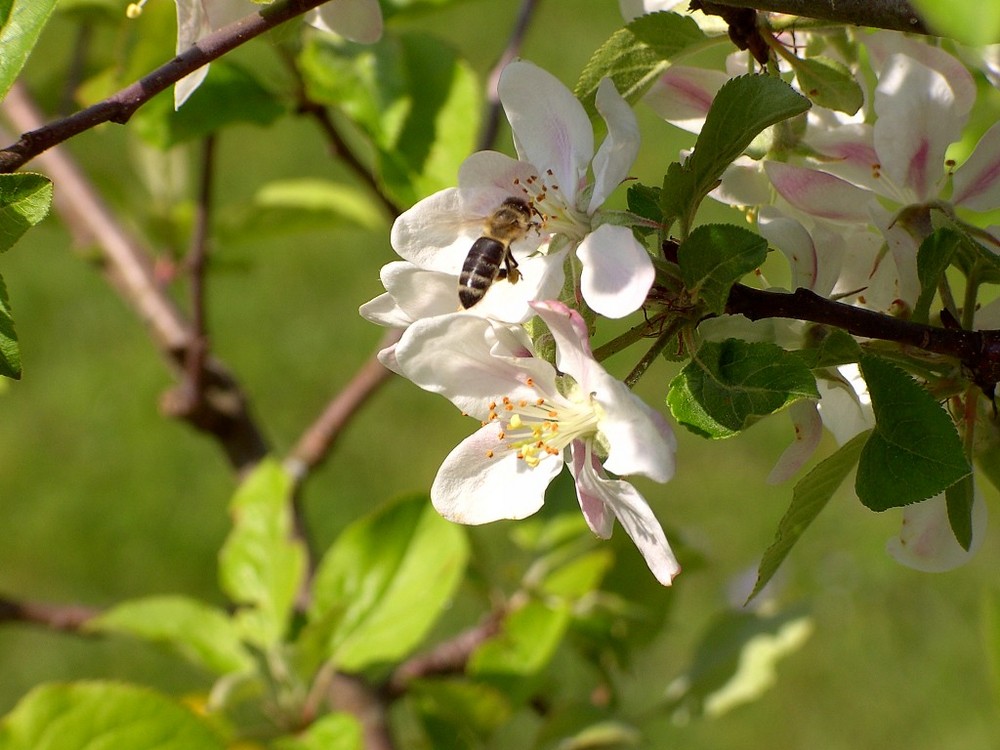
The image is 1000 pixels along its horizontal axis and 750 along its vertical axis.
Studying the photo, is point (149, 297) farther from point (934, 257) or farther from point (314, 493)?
point (314, 493)

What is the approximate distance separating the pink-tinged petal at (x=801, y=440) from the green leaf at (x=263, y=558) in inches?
27.2

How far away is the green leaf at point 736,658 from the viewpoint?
1423 millimetres

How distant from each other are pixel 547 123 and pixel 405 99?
0.56m

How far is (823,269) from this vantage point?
0.76 meters

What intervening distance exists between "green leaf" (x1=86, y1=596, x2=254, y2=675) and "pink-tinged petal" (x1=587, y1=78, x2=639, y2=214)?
78 centimetres

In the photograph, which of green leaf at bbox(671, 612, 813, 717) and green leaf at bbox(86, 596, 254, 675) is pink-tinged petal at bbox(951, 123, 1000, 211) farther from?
green leaf at bbox(86, 596, 254, 675)

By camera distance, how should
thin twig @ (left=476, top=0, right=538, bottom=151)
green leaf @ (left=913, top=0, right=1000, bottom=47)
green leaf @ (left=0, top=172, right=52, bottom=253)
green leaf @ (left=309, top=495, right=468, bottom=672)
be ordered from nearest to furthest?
green leaf @ (left=913, top=0, right=1000, bottom=47), green leaf @ (left=0, top=172, right=52, bottom=253), green leaf @ (left=309, top=495, right=468, bottom=672), thin twig @ (left=476, top=0, right=538, bottom=151)

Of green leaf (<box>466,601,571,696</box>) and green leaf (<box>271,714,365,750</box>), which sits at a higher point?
green leaf (<box>271,714,365,750</box>)

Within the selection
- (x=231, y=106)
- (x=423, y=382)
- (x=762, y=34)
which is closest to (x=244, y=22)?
(x=423, y=382)

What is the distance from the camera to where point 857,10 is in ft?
2.05

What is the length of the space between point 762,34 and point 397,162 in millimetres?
482

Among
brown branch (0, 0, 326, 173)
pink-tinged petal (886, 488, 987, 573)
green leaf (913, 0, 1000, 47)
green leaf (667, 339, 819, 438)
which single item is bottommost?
pink-tinged petal (886, 488, 987, 573)

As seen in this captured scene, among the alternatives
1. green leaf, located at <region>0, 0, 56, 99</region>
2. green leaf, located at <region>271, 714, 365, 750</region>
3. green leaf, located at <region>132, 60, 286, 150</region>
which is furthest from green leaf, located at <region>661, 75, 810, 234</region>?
green leaf, located at <region>132, 60, 286, 150</region>

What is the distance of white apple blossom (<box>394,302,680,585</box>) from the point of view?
A: 2.06 ft
